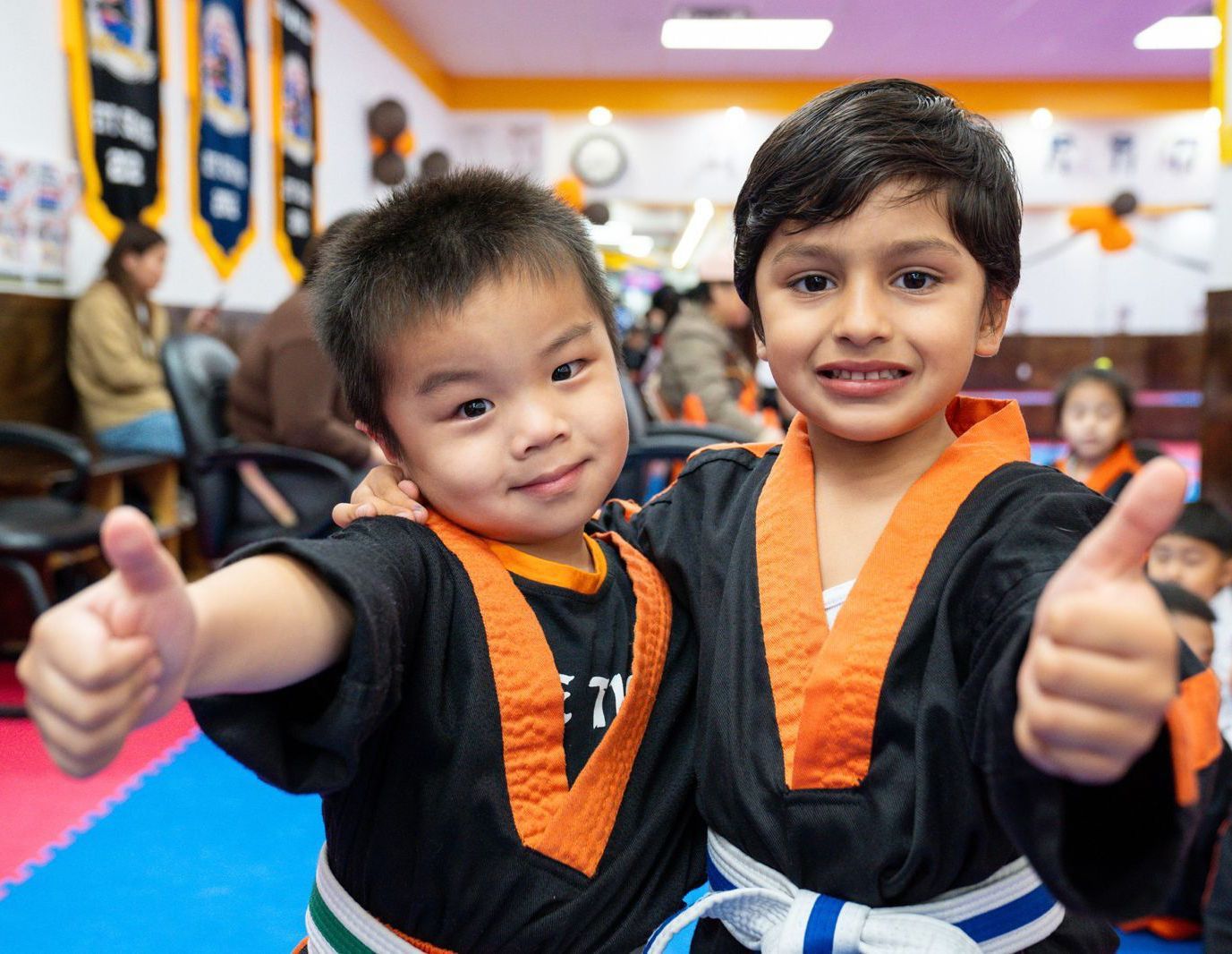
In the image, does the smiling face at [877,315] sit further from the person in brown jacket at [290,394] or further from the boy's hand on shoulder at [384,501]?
the person in brown jacket at [290,394]

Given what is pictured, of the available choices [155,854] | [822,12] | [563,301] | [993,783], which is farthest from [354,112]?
[993,783]

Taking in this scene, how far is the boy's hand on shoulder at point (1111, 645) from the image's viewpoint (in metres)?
0.50

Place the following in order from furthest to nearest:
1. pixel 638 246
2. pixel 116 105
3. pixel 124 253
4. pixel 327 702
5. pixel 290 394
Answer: pixel 638 246
pixel 116 105
pixel 124 253
pixel 290 394
pixel 327 702

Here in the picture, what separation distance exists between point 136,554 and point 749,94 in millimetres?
10699

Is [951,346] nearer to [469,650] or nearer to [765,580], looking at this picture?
[765,580]

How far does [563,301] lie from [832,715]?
0.44m

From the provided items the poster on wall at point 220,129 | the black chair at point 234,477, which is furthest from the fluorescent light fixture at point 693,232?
the black chair at point 234,477

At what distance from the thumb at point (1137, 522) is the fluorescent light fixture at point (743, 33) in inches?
335

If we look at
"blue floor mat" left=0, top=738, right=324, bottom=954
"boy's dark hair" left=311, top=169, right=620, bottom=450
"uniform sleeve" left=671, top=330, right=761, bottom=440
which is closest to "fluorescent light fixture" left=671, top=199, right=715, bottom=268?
"uniform sleeve" left=671, top=330, right=761, bottom=440

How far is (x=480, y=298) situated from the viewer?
35.0 inches

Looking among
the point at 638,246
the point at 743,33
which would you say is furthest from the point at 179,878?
the point at 638,246

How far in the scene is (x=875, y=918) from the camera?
80cm

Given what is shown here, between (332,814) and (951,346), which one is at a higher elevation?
(951,346)

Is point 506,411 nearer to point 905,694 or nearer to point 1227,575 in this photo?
point 905,694
